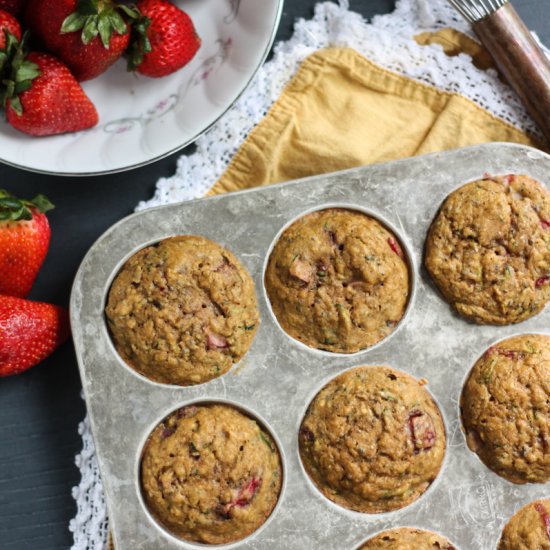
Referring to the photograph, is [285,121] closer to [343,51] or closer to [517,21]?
[343,51]

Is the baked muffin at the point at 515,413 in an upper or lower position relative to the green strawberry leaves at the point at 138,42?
lower

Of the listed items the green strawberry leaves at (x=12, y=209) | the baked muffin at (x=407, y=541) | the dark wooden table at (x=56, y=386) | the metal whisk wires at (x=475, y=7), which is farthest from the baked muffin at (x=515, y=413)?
the green strawberry leaves at (x=12, y=209)

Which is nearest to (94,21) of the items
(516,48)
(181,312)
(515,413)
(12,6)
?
(12,6)

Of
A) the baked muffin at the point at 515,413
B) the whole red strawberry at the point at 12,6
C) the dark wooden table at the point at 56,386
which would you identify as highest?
the whole red strawberry at the point at 12,6

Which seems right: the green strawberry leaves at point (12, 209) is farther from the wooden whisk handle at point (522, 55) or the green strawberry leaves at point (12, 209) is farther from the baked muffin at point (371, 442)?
the wooden whisk handle at point (522, 55)

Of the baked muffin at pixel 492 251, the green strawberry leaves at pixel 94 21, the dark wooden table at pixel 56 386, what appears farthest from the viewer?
the dark wooden table at pixel 56 386

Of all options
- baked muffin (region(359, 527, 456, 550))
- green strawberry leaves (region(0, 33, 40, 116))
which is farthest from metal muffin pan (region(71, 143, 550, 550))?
green strawberry leaves (region(0, 33, 40, 116))
